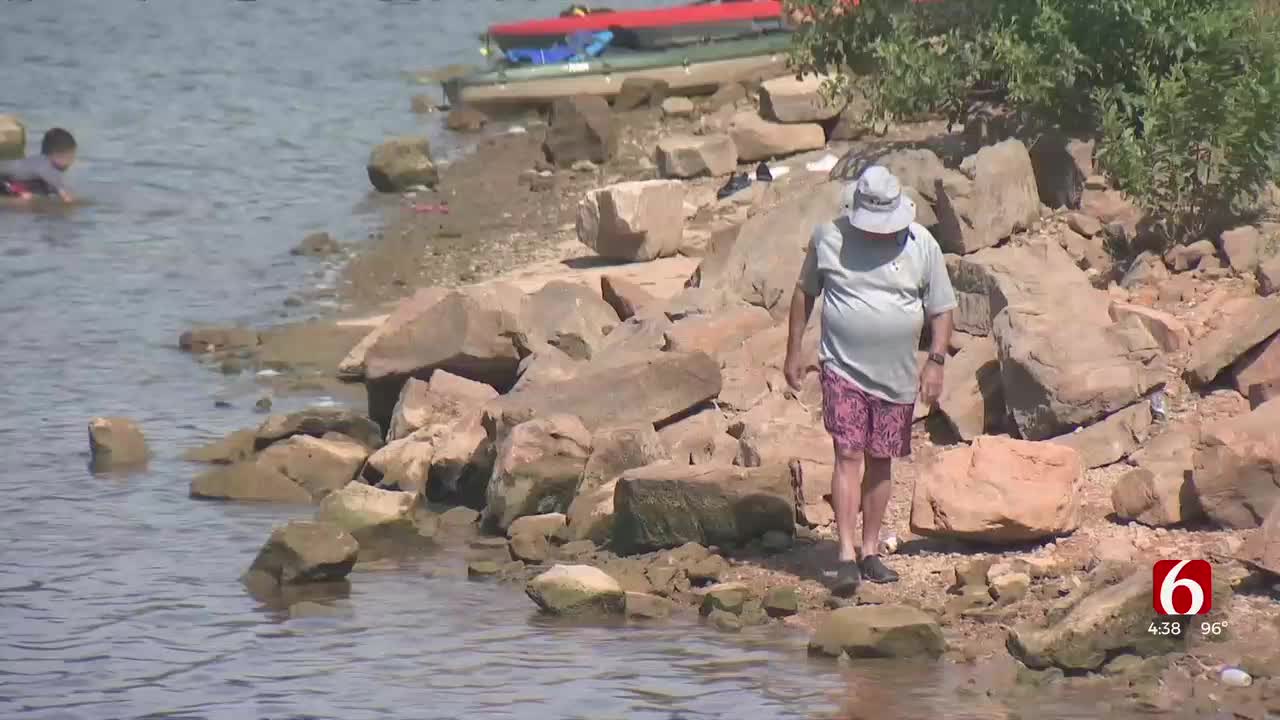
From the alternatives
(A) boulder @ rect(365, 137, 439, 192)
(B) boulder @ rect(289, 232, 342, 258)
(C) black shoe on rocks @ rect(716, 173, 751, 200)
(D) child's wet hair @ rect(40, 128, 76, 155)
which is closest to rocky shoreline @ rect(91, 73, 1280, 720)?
(C) black shoe on rocks @ rect(716, 173, 751, 200)

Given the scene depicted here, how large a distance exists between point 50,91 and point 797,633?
21602 mm

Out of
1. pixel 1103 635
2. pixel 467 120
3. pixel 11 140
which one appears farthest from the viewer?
pixel 467 120

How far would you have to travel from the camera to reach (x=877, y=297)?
7.77 meters

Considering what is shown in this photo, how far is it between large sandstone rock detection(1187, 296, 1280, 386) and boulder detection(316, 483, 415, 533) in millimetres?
3579

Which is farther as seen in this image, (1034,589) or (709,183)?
(709,183)

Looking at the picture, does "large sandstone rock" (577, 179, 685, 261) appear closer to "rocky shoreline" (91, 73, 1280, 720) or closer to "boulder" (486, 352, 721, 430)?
"rocky shoreline" (91, 73, 1280, 720)

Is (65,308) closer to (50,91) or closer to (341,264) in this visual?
(341,264)

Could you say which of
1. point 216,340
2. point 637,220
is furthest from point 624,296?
point 216,340

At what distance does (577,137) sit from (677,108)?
214cm

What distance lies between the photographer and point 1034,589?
7.81m

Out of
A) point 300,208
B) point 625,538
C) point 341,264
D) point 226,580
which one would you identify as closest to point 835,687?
point 625,538

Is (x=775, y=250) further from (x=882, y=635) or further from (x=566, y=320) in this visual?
(x=882, y=635)

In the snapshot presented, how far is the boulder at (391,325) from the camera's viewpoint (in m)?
11.5

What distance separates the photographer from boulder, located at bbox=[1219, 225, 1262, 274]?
9891 mm
